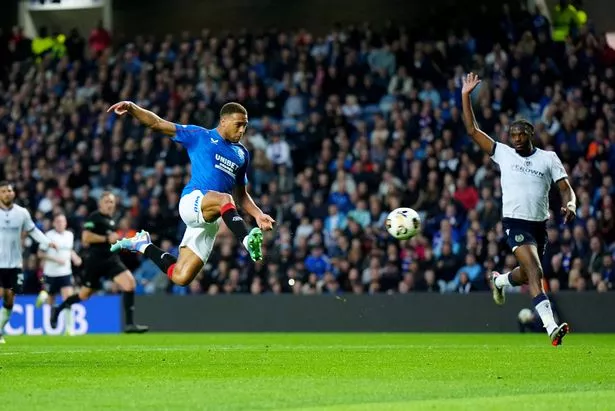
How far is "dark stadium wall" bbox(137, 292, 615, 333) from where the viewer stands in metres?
19.3

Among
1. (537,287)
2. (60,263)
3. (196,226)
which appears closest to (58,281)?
(60,263)

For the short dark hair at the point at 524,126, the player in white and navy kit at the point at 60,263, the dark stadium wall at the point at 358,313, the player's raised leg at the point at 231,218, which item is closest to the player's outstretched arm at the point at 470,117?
the short dark hair at the point at 524,126

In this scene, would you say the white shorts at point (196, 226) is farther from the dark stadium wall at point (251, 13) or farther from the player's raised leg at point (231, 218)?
the dark stadium wall at point (251, 13)

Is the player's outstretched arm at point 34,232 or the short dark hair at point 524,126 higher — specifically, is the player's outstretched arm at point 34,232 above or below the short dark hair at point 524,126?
below

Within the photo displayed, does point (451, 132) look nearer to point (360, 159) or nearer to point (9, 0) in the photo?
point (360, 159)

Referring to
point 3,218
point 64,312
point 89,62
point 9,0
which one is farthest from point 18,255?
point 9,0

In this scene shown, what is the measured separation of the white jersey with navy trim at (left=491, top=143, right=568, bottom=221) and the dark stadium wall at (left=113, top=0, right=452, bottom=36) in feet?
49.1

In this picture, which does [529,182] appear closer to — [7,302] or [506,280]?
[506,280]

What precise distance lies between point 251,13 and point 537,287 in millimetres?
18379

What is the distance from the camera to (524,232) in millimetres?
12969

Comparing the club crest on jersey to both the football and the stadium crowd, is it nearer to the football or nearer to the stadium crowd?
the football

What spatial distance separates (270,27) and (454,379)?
2098cm

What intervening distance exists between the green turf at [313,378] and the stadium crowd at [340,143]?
722 centimetres

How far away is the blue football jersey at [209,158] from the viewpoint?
12383 mm
